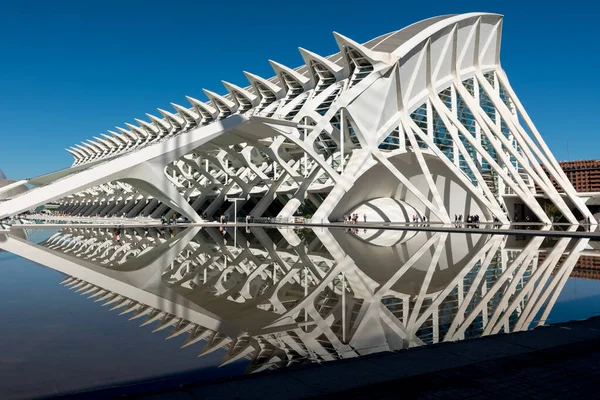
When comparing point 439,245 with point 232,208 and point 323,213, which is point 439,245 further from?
point 232,208

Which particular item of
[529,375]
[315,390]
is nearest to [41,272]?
[315,390]

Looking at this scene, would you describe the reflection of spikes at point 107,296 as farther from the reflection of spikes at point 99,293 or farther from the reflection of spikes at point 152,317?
the reflection of spikes at point 152,317

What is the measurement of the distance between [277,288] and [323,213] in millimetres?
19299

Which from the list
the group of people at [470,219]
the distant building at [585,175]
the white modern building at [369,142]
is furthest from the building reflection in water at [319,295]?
the distant building at [585,175]

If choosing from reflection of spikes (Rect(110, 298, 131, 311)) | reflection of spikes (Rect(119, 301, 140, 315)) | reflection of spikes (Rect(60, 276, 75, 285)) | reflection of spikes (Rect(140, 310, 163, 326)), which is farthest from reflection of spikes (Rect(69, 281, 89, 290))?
reflection of spikes (Rect(140, 310, 163, 326))

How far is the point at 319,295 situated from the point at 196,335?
2.42 metres

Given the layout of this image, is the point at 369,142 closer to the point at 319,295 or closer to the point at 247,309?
the point at 319,295

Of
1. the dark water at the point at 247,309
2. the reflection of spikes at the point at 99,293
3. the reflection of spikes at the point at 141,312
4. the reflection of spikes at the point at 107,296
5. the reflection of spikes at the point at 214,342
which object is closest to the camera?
the dark water at the point at 247,309

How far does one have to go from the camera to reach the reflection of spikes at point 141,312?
5586 millimetres

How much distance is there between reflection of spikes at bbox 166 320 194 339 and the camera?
4.77 meters

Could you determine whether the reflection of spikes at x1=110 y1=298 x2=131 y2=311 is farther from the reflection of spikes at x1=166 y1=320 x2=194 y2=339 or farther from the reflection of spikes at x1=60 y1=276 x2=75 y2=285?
the reflection of spikes at x1=60 y1=276 x2=75 y2=285

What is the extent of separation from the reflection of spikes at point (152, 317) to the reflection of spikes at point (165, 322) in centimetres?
10

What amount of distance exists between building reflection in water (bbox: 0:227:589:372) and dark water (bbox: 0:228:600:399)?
0.08ft

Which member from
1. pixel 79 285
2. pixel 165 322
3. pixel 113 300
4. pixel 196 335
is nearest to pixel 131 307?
pixel 113 300
